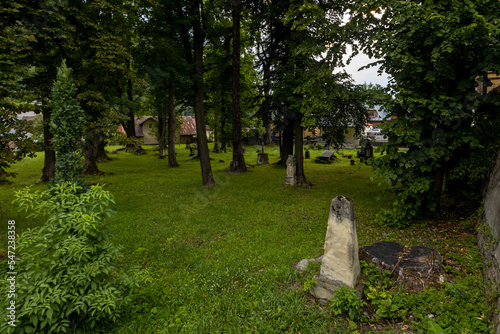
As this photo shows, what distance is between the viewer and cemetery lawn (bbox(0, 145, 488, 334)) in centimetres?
388

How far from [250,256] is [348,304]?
2.58 metres

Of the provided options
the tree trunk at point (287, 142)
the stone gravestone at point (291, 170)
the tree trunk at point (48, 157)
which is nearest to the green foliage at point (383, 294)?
the stone gravestone at point (291, 170)

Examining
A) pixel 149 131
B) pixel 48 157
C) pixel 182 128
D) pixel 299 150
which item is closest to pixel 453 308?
pixel 299 150

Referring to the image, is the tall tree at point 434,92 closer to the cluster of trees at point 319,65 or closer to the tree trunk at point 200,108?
the cluster of trees at point 319,65

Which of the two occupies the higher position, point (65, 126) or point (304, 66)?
point (304, 66)

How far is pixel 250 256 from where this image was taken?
19.8 ft

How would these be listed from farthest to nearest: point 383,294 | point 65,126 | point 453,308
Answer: point 65,126 → point 383,294 → point 453,308

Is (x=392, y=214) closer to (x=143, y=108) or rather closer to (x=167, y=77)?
(x=167, y=77)

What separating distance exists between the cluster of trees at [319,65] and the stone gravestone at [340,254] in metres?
3.04

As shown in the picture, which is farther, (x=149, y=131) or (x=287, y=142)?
(x=149, y=131)

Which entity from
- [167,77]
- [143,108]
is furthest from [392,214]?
[143,108]

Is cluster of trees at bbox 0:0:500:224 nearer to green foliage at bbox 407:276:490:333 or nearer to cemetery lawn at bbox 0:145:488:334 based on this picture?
cemetery lawn at bbox 0:145:488:334

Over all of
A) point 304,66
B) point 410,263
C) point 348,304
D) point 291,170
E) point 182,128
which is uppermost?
point 304,66

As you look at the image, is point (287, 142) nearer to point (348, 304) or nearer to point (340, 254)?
point (340, 254)
